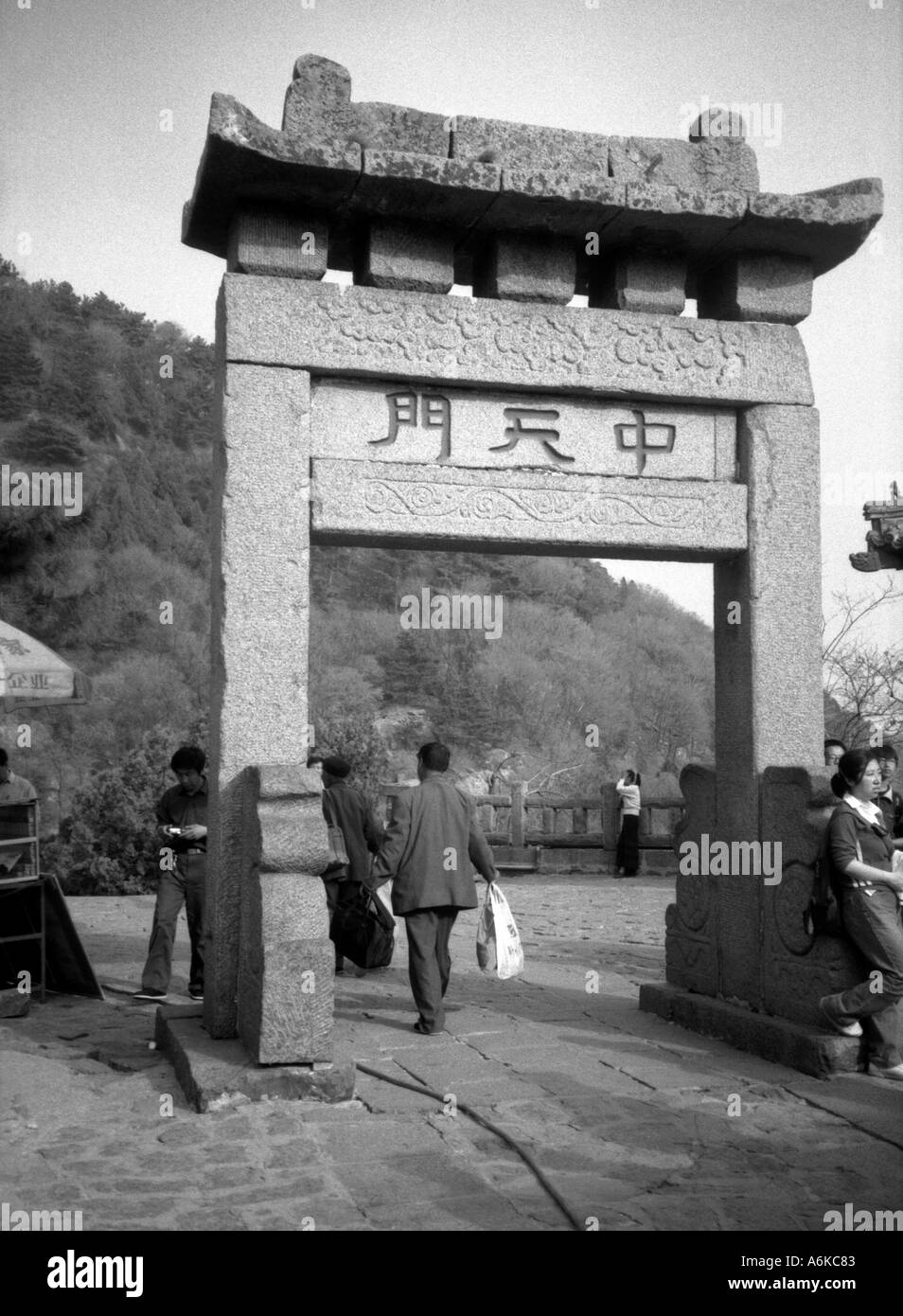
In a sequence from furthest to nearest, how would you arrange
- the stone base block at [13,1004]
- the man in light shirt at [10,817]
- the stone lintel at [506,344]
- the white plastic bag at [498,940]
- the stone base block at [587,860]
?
1. the stone base block at [587,860]
2. the man in light shirt at [10,817]
3. the stone base block at [13,1004]
4. the white plastic bag at [498,940]
5. the stone lintel at [506,344]

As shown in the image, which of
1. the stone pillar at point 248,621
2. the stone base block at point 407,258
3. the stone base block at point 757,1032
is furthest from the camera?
the stone base block at point 407,258

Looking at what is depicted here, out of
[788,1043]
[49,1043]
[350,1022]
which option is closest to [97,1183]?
[49,1043]

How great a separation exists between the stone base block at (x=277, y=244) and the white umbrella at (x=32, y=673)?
134 inches

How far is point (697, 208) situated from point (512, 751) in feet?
101

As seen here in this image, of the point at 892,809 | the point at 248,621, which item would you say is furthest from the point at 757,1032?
the point at 248,621

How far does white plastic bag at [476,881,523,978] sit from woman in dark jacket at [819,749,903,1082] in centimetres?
162

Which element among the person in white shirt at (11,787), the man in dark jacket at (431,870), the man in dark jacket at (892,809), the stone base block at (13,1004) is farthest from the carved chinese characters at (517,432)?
the stone base block at (13,1004)

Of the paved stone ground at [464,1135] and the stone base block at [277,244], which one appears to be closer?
the paved stone ground at [464,1135]

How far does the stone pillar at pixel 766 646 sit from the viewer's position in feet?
21.1

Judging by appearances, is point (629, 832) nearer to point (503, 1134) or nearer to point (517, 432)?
point (517, 432)

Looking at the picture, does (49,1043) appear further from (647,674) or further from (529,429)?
(647,674)

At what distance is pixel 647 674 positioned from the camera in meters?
43.6

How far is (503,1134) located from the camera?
4578mm

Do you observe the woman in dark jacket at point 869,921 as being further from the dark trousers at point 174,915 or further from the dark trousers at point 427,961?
the dark trousers at point 174,915
